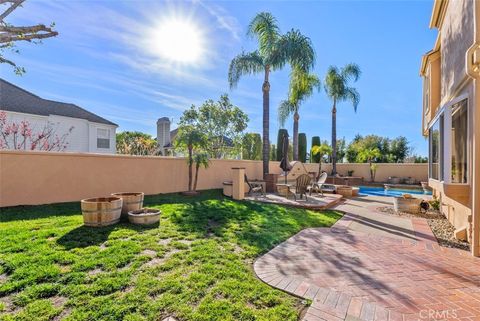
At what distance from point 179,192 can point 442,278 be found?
9584 millimetres

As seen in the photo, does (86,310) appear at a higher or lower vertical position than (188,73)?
lower

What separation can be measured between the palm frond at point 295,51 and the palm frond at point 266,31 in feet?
1.39

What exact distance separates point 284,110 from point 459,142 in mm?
16166

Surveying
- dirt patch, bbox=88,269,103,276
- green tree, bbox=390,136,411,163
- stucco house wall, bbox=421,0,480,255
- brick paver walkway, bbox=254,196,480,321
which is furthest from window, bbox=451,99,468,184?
green tree, bbox=390,136,411,163

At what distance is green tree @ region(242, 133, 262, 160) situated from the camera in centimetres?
2471

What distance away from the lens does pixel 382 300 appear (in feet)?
9.32

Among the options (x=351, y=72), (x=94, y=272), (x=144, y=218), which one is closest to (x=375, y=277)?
(x=94, y=272)

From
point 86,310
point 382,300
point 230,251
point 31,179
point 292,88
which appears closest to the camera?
point 86,310

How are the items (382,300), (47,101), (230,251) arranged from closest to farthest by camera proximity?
(382,300)
(230,251)
(47,101)

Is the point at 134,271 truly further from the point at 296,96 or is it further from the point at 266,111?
the point at 296,96

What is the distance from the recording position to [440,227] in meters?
6.48

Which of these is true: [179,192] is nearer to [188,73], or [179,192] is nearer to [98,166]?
[98,166]

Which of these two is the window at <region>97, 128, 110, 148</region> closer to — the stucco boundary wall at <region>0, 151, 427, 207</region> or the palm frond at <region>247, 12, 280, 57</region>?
the stucco boundary wall at <region>0, 151, 427, 207</region>

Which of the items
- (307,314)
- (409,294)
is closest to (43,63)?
(307,314)
